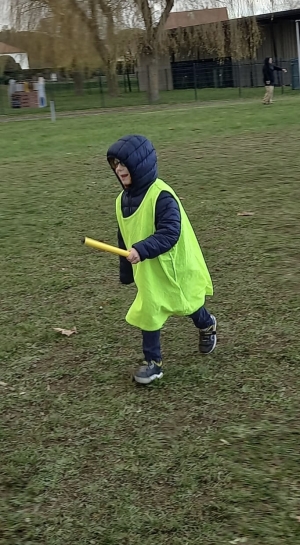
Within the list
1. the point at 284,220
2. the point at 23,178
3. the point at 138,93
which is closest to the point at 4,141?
the point at 23,178

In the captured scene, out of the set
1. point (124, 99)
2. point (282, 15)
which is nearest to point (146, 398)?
point (124, 99)

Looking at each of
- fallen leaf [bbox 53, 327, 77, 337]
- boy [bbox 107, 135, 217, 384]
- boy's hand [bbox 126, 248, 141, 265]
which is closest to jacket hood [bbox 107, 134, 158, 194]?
boy [bbox 107, 135, 217, 384]

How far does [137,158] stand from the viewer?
322cm

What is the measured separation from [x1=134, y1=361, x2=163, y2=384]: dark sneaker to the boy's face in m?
0.90

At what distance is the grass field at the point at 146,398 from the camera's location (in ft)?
8.31

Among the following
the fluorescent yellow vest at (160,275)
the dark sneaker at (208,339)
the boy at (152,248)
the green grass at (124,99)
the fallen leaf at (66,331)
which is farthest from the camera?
the green grass at (124,99)

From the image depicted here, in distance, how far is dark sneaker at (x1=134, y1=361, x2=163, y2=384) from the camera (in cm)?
354

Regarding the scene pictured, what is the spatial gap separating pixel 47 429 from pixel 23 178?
7210mm

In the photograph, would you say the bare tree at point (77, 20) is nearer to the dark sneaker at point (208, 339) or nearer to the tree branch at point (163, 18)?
the tree branch at point (163, 18)

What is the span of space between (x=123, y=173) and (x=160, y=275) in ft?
1.71

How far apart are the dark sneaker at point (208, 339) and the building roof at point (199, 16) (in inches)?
1028

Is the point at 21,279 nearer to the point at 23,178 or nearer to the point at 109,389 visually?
the point at 109,389

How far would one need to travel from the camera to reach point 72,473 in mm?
2838

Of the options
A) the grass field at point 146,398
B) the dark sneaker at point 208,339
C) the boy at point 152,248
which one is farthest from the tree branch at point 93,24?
the boy at point 152,248
